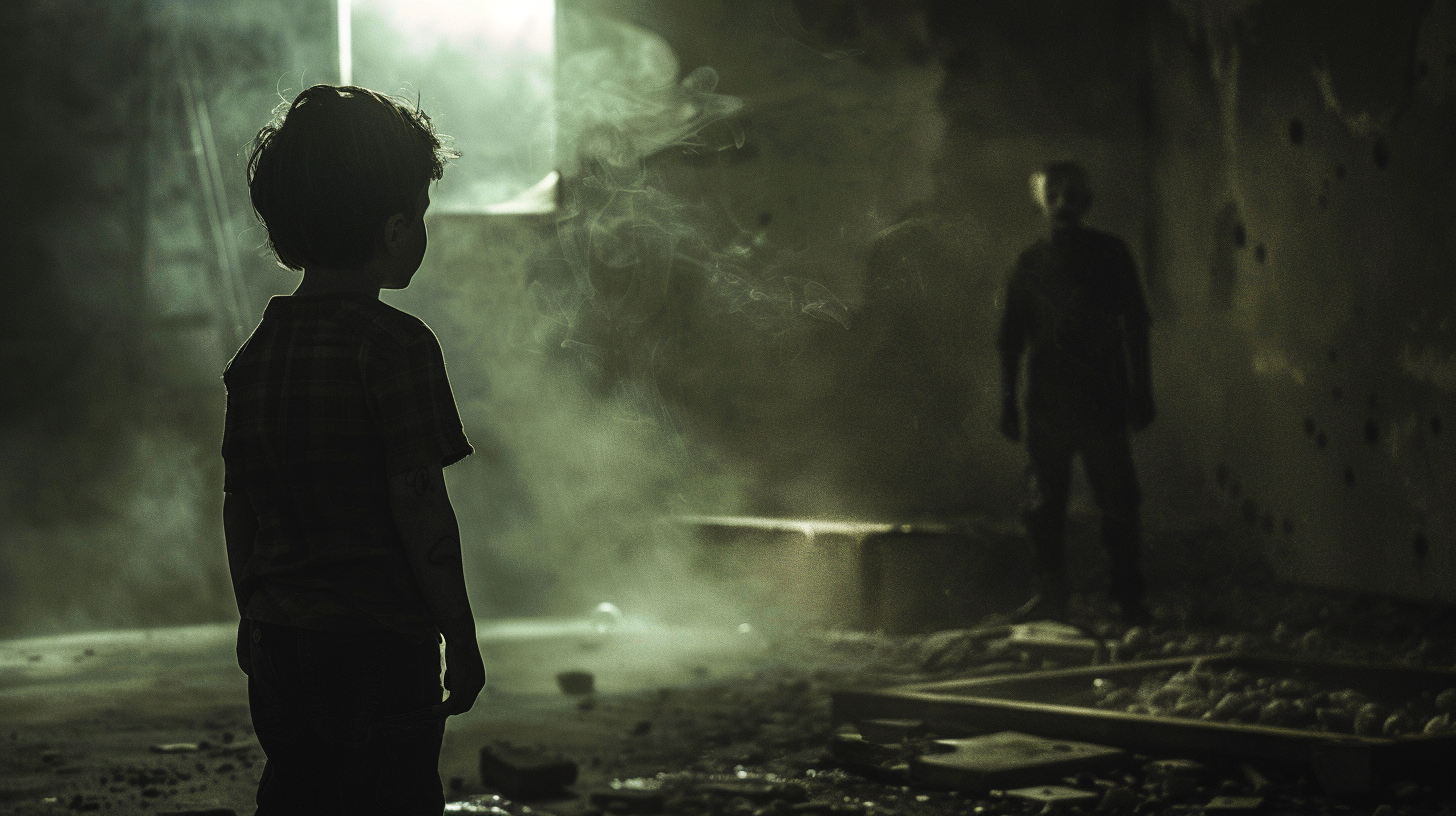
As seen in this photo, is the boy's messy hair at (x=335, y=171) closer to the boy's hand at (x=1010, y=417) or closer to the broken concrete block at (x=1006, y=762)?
the broken concrete block at (x=1006, y=762)

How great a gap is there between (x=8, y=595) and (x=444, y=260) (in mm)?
2684

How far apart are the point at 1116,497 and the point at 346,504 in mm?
5468

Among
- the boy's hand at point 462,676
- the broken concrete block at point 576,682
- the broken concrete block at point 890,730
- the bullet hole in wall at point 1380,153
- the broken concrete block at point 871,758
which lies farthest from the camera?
the bullet hole in wall at point 1380,153

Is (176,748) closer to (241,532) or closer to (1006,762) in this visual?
(1006,762)

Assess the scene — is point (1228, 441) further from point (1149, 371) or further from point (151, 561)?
point (151, 561)

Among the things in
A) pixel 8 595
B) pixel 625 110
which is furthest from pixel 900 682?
pixel 8 595

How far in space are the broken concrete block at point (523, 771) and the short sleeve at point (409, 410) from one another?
205cm

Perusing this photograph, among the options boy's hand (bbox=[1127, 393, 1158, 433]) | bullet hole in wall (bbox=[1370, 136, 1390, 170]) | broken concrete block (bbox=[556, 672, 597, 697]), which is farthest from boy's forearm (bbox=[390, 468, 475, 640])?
boy's hand (bbox=[1127, 393, 1158, 433])

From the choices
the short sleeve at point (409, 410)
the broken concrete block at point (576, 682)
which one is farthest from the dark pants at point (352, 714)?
the broken concrete block at point (576, 682)

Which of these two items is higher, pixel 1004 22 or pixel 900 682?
pixel 1004 22

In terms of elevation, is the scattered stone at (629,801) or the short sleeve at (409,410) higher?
the short sleeve at (409,410)

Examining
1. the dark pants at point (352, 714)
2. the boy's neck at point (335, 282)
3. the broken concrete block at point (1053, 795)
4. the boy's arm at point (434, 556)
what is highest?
the boy's neck at point (335, 282)

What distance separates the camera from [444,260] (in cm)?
741

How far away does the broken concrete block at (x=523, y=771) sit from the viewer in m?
3.76
